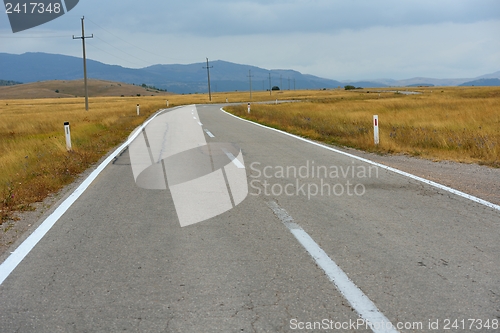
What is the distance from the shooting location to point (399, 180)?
9188 millimetres

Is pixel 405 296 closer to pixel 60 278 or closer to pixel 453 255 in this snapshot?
pixel 453 255

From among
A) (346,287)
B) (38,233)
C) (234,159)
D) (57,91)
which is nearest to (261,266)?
(346,287)

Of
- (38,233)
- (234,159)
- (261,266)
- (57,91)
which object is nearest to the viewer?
(261,266)

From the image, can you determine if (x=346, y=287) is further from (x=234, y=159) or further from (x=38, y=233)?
(x=234, y=159)

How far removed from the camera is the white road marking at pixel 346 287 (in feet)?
11.6

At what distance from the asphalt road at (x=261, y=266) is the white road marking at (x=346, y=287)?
0.04m

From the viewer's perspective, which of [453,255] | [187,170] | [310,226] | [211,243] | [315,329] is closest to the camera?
[315,329]

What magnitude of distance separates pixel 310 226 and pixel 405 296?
7.19 feet

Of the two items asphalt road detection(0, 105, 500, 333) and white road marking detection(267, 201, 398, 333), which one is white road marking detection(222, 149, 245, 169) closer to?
asphalt road detection(0, 105, 500, 333)

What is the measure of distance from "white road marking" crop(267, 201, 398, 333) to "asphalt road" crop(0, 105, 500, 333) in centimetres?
4

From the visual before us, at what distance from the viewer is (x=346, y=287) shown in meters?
4.15

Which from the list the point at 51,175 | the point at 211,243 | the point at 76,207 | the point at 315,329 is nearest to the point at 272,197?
the point at 211,243

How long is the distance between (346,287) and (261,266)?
35.9 inches

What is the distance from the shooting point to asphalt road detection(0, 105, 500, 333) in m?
3.67
